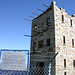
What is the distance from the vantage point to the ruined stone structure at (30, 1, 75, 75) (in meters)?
13.4

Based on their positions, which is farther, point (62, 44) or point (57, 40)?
point (62, 44)

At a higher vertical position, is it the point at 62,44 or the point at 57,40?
the point at 57,40

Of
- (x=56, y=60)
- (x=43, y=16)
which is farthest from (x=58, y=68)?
(x=43, y=16)

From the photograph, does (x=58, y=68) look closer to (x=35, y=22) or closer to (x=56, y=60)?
(x=56, y=60)

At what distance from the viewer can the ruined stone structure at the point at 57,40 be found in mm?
13359

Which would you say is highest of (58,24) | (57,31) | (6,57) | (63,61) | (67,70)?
(58,24)

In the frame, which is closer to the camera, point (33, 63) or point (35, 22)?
point (33, 63)

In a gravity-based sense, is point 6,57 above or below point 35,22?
below

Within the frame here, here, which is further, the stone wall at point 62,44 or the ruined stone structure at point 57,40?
the ruined stone structure at point 57,40

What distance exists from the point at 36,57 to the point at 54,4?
27.8 feet

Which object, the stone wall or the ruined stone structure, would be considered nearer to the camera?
the stone wall

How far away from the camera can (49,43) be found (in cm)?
1489

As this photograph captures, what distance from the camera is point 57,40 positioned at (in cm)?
1353

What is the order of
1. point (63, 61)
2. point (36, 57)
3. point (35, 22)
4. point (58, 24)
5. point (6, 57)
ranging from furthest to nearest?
1. point (35, 22)
2. point (36, 57)
3. point (58, 24)
4. point (63, 61)
5. point (6, 57)
